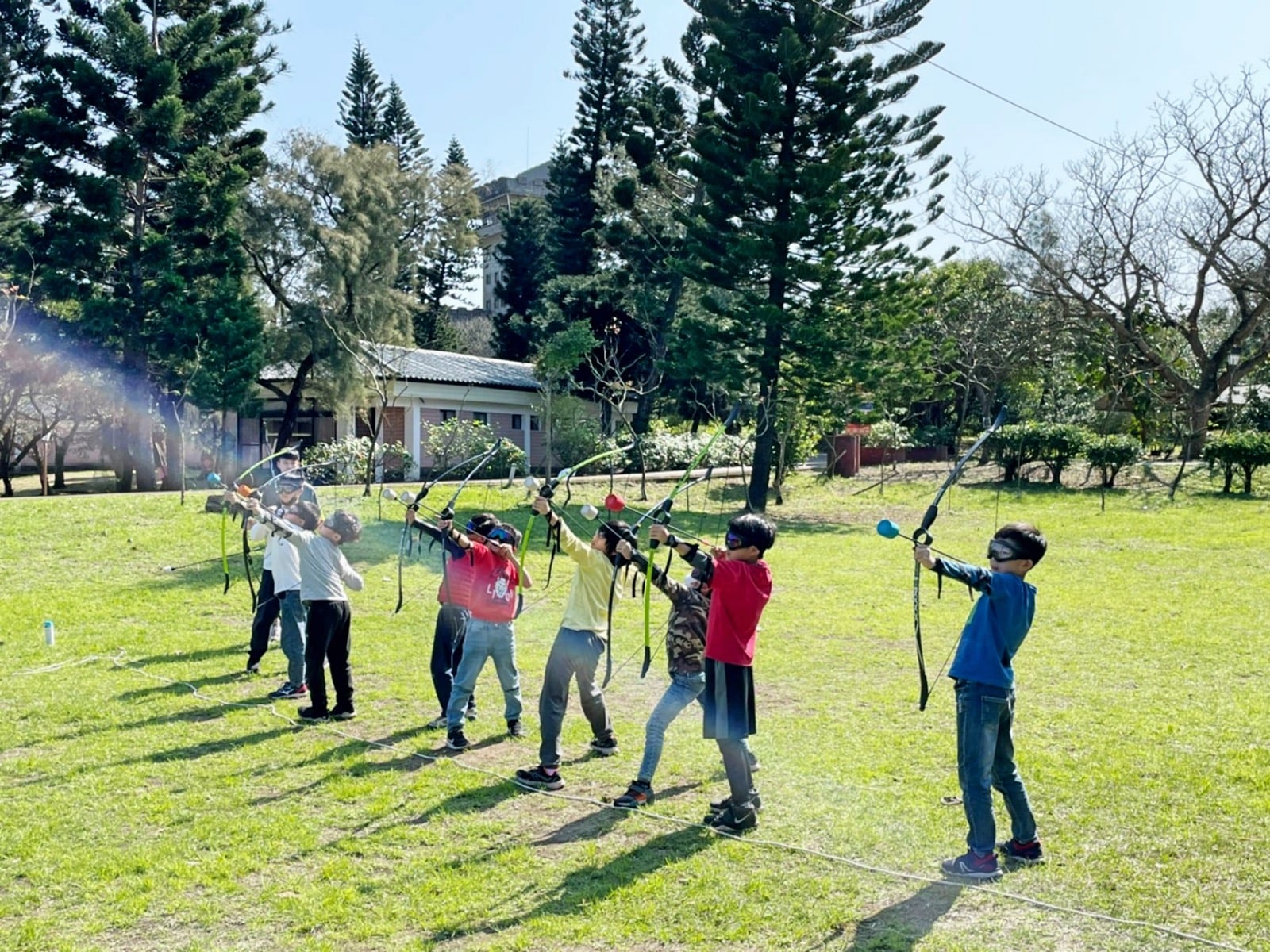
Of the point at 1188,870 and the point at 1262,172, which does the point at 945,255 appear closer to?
the point at 1262,172

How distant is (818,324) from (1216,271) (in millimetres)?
15062

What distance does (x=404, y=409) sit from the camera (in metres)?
30.6

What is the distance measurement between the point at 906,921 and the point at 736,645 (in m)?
1.43

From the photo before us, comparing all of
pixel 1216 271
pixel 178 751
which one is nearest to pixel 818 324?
pixel 1216 271

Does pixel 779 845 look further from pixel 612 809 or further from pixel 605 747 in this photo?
pixel 605 747

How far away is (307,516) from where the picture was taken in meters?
7.29

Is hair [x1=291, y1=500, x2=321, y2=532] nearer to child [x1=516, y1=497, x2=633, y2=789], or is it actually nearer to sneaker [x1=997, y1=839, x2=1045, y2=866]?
child [x1=516, y1=497, x2=633, y2=789]

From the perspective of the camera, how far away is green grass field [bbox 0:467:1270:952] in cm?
424

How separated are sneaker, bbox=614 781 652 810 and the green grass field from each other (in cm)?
10

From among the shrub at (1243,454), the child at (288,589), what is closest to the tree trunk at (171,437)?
the child at (288,589)

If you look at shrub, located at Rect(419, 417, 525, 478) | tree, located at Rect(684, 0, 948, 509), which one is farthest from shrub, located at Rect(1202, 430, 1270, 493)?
shrub, located at Rect(419, 417, 525, 478)

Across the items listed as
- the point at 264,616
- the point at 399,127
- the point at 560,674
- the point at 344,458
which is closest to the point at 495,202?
the point at 399,127

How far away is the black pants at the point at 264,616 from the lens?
8406 millimetres

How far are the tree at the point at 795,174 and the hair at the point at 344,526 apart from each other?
49.2ft
